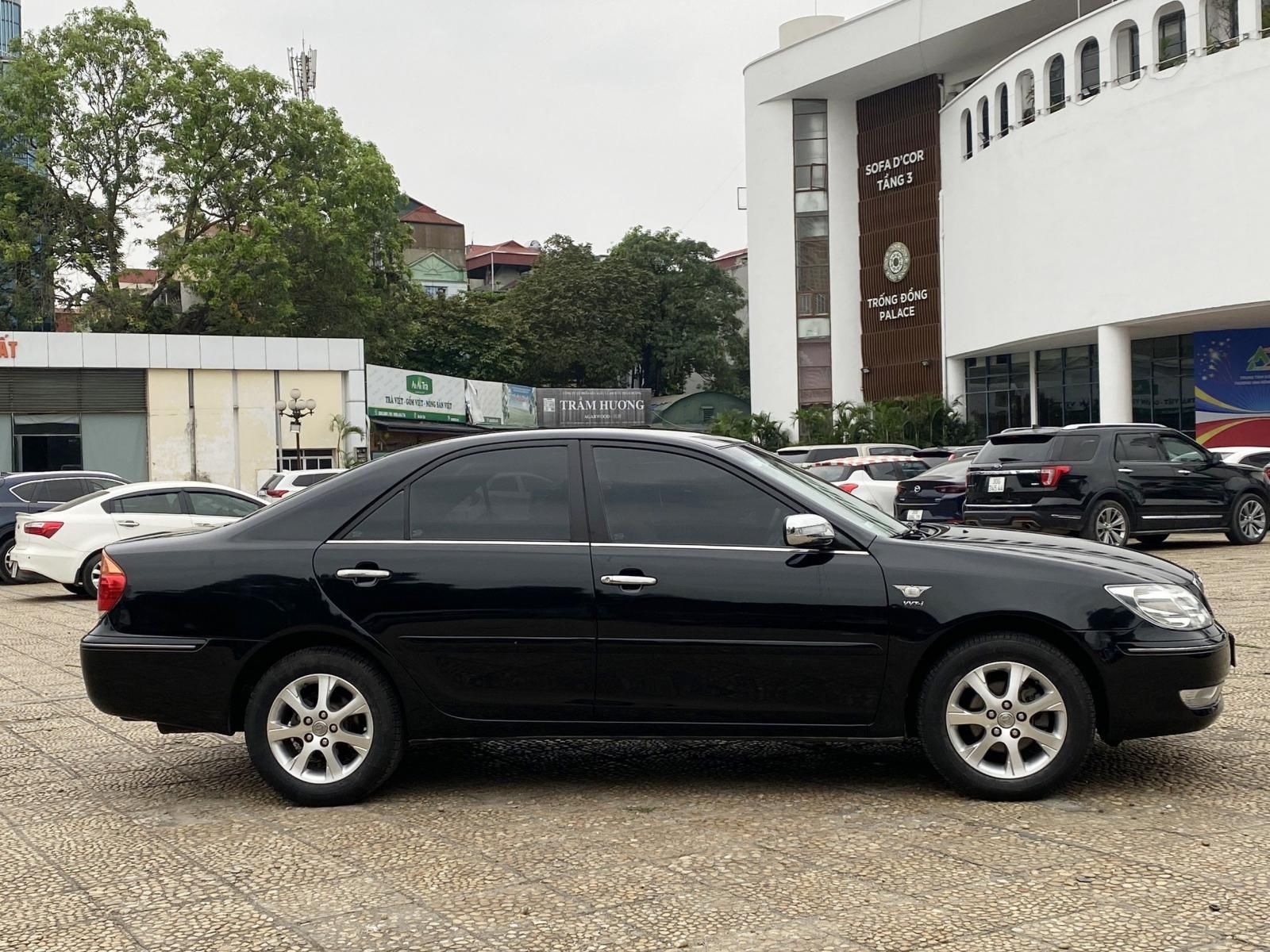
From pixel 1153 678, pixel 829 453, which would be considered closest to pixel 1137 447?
pixel 829 453

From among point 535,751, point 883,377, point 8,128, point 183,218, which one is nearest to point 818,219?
point 883,377

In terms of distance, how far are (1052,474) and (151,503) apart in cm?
1138

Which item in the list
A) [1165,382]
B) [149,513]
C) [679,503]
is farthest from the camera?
[1165,382]

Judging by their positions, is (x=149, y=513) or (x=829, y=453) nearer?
(x=149, y=513)

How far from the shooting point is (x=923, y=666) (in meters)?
5.56

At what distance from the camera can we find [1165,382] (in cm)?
4009

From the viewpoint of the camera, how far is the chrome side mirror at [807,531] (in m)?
5.53

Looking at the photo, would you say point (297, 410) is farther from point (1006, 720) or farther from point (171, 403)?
point (1006, 720)

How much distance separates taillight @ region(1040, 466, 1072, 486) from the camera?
17.7 meters

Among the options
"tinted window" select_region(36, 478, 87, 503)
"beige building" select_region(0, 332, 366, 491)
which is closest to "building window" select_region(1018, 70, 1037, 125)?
"beige building" select_region(0, 332, 366, 491)

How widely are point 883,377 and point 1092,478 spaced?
118ft

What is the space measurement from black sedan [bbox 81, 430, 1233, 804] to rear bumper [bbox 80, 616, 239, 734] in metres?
0.01

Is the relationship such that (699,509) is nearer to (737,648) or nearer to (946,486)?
(737,648)

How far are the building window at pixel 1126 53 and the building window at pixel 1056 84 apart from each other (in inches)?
95.8
